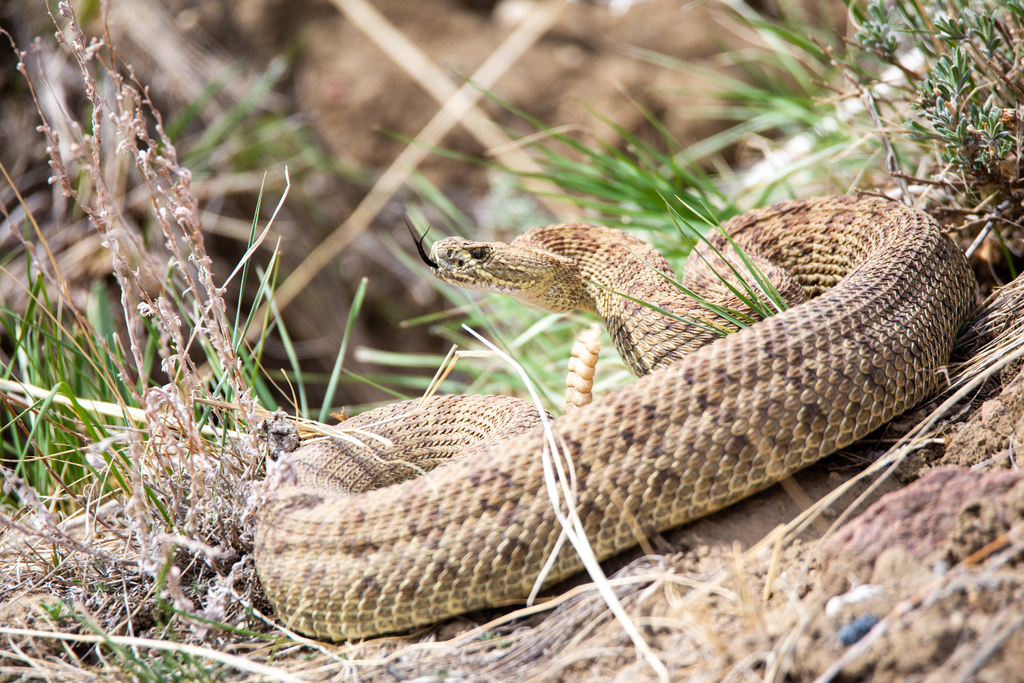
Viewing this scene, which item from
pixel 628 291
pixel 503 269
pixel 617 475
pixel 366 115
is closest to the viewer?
pixel 617 475

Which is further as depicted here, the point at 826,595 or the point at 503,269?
the point at 503,269

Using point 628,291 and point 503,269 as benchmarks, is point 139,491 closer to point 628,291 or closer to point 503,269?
point 503,269

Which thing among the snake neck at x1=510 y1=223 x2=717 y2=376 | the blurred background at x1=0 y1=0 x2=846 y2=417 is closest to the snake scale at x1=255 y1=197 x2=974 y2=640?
the snake neck at x1=510 y1=223 x2=717 y2=376

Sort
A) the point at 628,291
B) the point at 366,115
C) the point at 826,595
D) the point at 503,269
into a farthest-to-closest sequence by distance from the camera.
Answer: the point at 366,115
the point at 503,269
the point at 628,291
the point at 826,595

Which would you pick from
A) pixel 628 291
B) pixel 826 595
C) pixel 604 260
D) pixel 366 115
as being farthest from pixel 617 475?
pixel 366 115

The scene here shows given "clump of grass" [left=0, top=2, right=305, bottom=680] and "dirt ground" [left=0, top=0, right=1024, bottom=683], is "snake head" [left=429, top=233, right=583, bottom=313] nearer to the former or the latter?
"clump of grass" [left=0, top=2, right=305, bottom=680]

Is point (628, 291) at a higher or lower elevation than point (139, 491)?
higher
